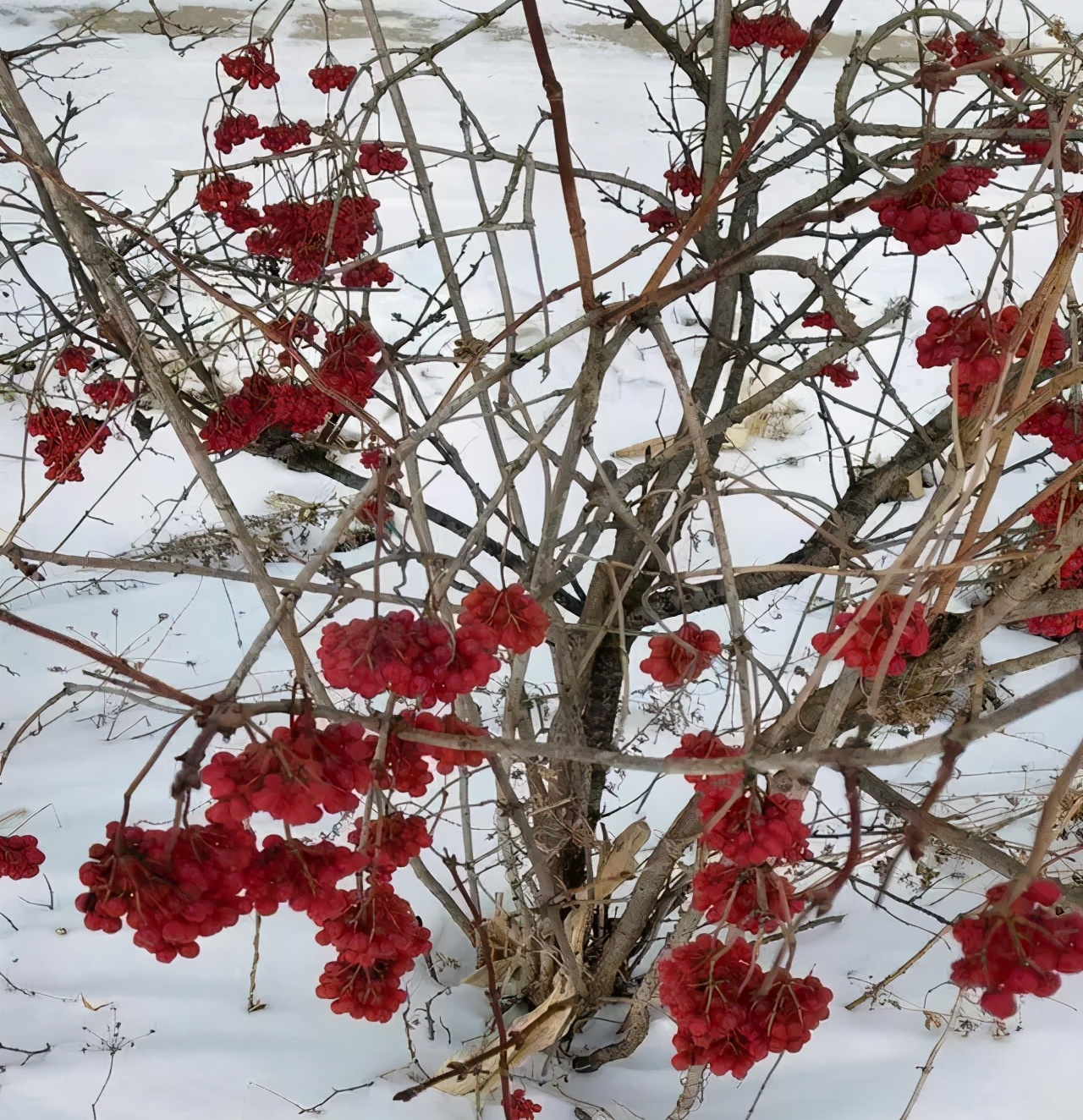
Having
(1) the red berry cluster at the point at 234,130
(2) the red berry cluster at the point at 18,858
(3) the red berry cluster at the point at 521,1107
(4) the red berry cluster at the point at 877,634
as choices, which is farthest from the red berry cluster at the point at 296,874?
(1) the red berry cluster at the point at 234,130

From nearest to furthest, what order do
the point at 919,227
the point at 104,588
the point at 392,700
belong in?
the point at 392,700
the point at 919,227
the point at 104,588

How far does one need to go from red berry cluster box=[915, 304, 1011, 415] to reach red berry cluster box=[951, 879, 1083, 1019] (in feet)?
1.25

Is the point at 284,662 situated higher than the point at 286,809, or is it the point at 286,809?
Answer: the point at 284,662

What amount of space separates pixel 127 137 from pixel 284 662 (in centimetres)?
285

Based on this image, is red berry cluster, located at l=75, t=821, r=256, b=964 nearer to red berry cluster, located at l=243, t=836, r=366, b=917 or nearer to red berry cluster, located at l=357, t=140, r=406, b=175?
red berry cluster, located at l=243, t=836, r=366, b=917

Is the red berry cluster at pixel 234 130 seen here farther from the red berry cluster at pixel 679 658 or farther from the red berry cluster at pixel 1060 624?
the red berry cluster at pixel 1060 624

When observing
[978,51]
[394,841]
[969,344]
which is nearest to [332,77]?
[978,51]

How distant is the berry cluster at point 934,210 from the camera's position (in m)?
0.78

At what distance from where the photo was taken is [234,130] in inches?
54.8

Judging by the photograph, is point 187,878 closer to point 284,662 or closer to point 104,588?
point 284,662

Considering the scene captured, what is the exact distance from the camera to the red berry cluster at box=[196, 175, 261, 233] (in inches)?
50.3

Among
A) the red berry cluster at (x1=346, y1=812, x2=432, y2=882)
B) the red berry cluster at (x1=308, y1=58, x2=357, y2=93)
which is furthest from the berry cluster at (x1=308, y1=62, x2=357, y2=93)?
the red berry cluster at (x1=346, y1=812, x2=432, y2=882)

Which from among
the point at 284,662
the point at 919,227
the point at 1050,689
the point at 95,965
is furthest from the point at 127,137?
the point at 1050,689

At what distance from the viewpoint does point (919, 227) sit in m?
0.80
